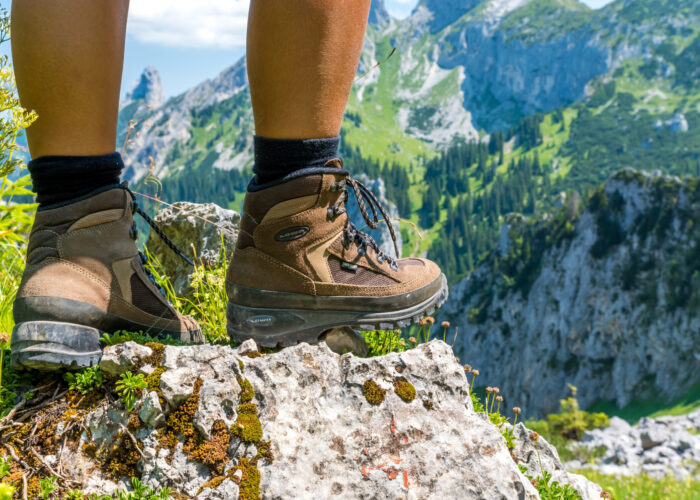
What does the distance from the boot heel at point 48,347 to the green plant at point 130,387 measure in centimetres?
24

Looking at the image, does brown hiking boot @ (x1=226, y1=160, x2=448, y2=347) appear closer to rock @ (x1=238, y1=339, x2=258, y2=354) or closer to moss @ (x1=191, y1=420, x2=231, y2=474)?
rock @ (x1=238, y1=339, x2=258, y2=354)

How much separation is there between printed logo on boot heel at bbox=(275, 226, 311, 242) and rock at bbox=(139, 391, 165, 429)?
3.29 feet

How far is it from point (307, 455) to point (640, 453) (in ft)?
138

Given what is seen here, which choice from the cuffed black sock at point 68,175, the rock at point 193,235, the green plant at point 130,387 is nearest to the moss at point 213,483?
the green plant at point 130,387

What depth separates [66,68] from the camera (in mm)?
2389

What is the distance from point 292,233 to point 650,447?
43.7m

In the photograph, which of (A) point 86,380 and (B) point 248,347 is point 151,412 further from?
(B) point 248,347

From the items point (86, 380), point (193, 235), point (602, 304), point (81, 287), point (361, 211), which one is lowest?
point (602, 304)

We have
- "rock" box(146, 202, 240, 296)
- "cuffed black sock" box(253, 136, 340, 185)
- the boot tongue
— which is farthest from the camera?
"rock" box(146, 202, 240, 296)

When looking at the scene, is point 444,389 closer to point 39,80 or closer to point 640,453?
point 39,80

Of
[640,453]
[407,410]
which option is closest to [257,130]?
[407,410]

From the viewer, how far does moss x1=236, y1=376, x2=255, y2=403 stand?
234 centimetres

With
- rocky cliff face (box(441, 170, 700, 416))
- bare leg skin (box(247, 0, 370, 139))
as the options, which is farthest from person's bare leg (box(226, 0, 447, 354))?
rocky cliff face (box(441, 170, 700, 416))

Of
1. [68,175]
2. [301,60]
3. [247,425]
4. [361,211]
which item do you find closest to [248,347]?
[247,425]
